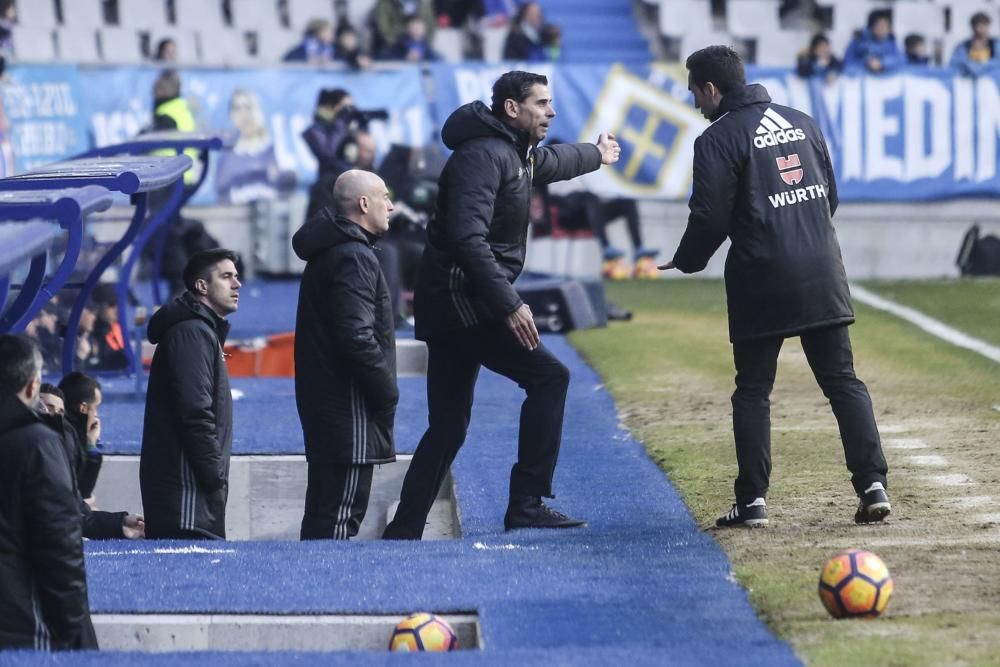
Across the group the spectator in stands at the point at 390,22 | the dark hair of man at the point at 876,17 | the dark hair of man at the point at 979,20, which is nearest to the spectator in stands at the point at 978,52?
the dark hair of man at the point at 979,20

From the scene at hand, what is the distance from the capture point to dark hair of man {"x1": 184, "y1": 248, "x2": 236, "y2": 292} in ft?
24.5

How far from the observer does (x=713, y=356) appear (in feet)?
45.9

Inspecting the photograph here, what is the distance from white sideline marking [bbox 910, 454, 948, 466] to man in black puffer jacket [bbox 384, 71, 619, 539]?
2.13 metres

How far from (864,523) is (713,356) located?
673 cm

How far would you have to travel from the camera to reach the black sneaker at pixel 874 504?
23.4ft

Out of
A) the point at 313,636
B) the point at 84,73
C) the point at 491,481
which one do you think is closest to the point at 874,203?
the point at 84,73

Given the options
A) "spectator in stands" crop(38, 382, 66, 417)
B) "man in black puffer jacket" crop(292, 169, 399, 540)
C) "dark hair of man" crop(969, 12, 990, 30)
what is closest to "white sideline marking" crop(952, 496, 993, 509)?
"man in black puffer jacket" crop(292, 169, 399, 540)

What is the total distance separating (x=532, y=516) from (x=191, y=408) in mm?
1432

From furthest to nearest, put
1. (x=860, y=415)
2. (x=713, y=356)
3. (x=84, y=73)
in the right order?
(x=84, y=73) → (x=713, y=356) → (x=860, y=415)

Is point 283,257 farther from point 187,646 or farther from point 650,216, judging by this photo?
point 187,646

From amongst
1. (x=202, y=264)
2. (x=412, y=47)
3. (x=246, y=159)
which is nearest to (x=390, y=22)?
(x=412, y=47)

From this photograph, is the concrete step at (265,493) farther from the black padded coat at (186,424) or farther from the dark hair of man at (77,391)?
the black padded coat at (186,424)

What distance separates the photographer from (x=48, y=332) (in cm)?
1127

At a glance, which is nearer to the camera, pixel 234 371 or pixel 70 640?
pixel 70 640
